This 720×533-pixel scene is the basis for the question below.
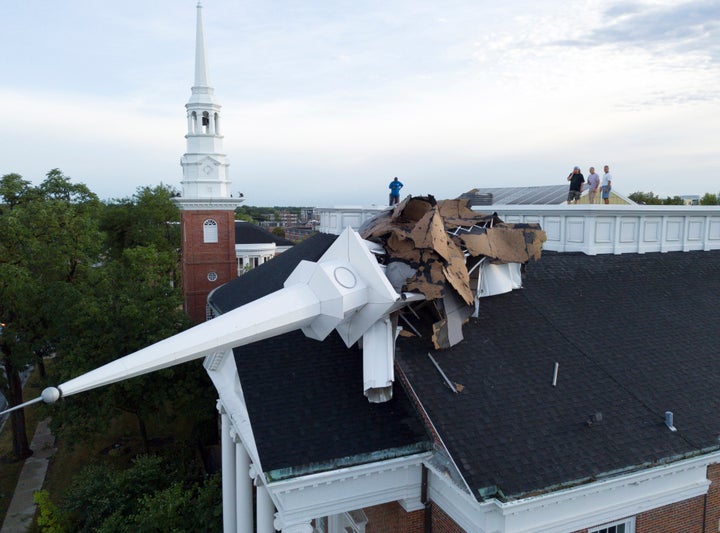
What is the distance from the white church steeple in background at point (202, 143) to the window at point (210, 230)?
171 cm

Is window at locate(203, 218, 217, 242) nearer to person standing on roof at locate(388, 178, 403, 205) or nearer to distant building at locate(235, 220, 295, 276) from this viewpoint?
distant building at locate(235, 220, 295, 276)

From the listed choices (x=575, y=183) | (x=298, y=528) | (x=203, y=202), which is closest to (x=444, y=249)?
(x=298, y=528)

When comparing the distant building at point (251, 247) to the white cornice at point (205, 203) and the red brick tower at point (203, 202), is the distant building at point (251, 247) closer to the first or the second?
the red brick tower at point (203, 202)

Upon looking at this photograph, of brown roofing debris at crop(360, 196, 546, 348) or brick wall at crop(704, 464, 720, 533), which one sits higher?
brown roofing debris at crop(360, 196, 546, 348)

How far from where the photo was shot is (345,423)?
10219 millimetres

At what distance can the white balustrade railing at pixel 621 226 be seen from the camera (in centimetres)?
1823

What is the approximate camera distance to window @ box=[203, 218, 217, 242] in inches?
1351

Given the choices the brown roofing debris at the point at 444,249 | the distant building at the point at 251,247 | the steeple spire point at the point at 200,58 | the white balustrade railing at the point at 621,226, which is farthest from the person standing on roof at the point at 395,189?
the distant building at the point at 251,247

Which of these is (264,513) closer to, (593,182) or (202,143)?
(593,182)

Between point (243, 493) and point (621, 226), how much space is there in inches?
574

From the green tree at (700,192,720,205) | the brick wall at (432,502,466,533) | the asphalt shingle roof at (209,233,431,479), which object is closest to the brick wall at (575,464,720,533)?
the brick wall at (432,502,466,533)

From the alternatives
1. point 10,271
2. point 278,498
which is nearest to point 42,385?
point 10,271

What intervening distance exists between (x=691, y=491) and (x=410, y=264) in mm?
7147

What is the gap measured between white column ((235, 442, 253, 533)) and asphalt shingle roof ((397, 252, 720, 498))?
578cm
